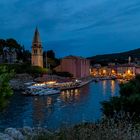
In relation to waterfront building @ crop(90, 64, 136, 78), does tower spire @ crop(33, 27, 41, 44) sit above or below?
above

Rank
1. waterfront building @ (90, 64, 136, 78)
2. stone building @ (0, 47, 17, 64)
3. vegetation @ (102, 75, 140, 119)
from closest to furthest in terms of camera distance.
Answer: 1. vegetation @ (102, 75, 140, 119)
2. stone building @ (0, 47, 17, 64)
3. waterfront building @ (90, 64, 136, 78)

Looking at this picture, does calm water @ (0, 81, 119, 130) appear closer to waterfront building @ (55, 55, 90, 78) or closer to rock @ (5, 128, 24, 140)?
rock @ (5, 128, 24, 140)

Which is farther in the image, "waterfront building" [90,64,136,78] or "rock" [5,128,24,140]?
"waterfront building" [90,64,136,78]

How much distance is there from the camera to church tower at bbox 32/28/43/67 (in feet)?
286

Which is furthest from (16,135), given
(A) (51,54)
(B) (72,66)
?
(A) (51,54)

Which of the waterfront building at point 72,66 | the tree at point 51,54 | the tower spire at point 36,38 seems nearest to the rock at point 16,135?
the tower spire at point 36,38

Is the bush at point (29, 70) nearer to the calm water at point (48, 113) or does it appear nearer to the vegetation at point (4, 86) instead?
the calm water at point (48, 113)

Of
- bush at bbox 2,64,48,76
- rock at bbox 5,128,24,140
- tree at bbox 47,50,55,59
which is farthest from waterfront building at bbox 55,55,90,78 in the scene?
rock at bbox 5,128,24,140

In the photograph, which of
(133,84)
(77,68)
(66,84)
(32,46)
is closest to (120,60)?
(77,68)

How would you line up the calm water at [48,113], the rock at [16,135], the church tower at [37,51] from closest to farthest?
the rock at [16,135] → the calm water at [48,113] → the church tower at [37,51]

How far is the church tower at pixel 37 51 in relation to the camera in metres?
87.3

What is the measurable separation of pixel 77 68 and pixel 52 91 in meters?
45.2

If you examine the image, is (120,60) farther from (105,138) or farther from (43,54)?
(105,138)

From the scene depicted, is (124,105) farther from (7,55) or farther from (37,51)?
(37,51)
